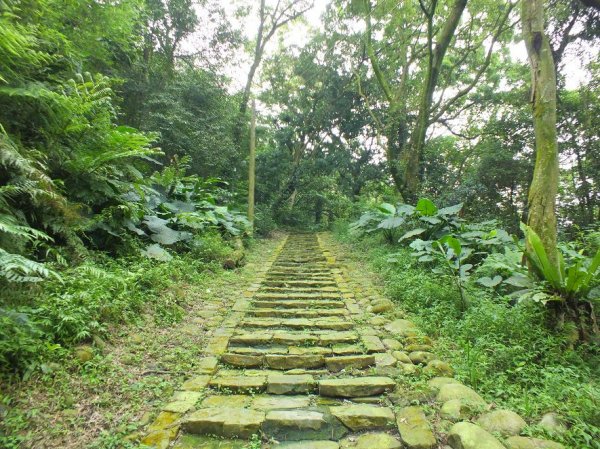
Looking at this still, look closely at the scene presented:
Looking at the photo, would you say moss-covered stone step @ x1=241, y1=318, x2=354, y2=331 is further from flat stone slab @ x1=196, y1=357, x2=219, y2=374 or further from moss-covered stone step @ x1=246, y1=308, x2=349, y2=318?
flat stone slab @ x1=196, y1=357, x2=219, y2=374

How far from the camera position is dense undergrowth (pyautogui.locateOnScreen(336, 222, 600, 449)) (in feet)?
6.58

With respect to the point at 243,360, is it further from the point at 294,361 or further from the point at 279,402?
the point at 279,402

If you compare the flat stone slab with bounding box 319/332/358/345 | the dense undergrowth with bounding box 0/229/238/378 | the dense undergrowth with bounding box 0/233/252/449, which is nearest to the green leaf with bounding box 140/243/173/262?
the dense undergrowth with bounding box 0/229/238/378

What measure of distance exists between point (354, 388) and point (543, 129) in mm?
Answer: 3391

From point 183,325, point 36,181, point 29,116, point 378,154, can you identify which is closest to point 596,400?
point 183,325

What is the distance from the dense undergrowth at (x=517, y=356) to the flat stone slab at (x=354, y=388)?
62 cm

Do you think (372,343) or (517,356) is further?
(372,343)

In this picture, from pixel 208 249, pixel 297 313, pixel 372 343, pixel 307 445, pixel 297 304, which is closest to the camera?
pixel 307 445

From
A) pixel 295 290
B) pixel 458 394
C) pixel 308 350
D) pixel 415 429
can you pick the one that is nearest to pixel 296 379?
pixel 308 350

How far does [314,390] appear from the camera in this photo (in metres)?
2.48

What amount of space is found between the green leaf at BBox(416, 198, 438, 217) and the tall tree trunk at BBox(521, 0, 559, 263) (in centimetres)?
229

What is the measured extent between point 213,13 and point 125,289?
36.3 ft

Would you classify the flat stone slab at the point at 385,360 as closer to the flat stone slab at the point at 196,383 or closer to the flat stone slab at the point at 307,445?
the flat stone slab at the point at 307,445

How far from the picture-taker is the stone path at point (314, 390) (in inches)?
76.4
